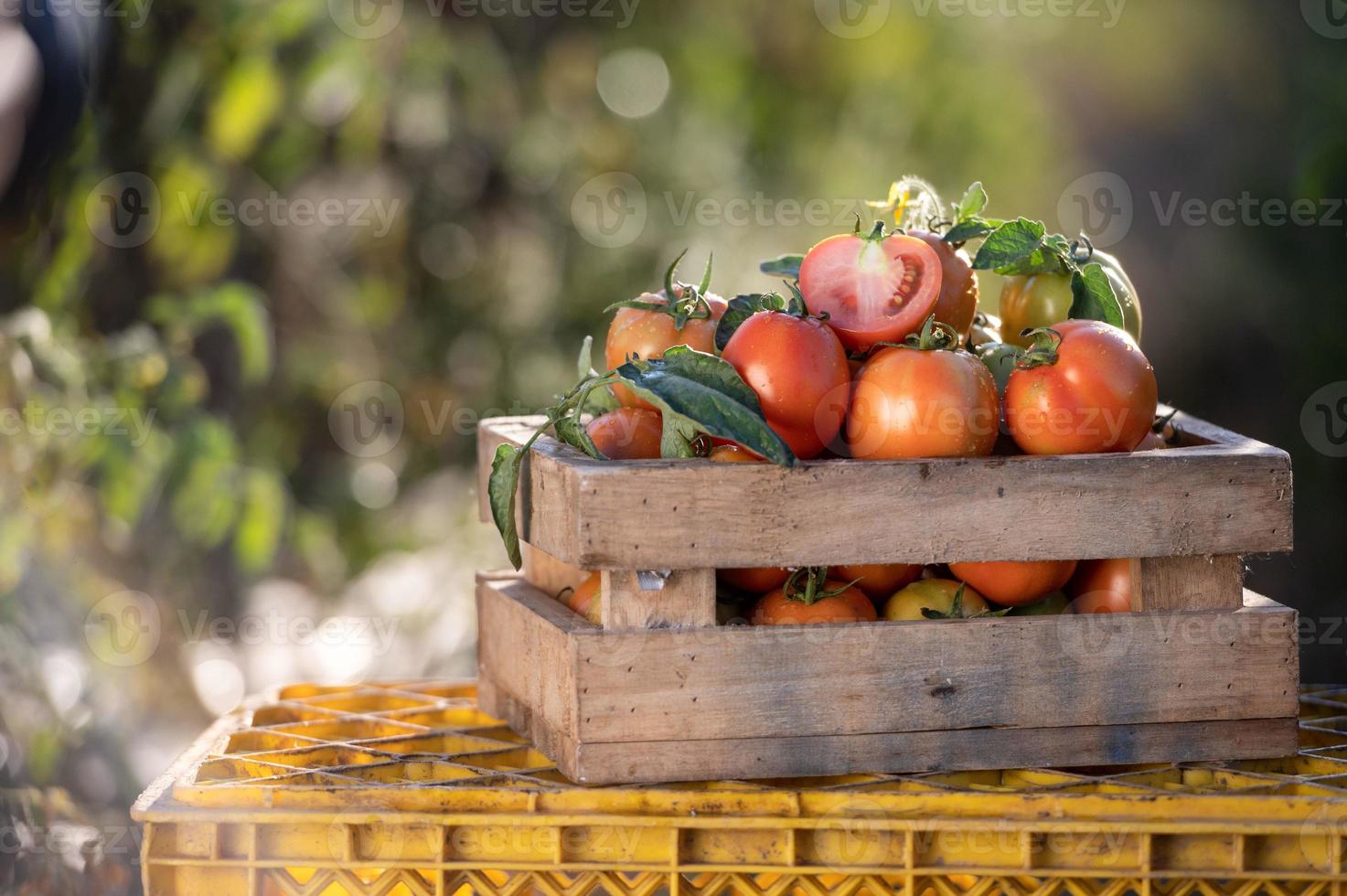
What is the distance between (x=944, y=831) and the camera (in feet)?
4.14

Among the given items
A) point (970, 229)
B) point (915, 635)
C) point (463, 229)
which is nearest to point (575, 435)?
point (915, 635)

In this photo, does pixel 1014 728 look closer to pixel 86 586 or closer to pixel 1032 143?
pixel 86 586

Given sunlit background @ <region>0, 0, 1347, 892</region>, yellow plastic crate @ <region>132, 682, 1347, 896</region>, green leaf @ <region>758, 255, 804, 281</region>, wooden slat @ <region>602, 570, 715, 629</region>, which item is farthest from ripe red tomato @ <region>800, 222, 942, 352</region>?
sunlit background @ <region>0, 0, 1347, 892</region>

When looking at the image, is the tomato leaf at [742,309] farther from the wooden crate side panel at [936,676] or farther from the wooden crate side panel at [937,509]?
the wooden crate side panel at [936,676]

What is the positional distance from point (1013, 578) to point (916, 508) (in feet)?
0.44

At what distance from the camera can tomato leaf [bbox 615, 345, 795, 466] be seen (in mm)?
1269

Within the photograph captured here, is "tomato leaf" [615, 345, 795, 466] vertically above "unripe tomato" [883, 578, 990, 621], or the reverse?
"tomato leaf" [615, 345, 795, 466]

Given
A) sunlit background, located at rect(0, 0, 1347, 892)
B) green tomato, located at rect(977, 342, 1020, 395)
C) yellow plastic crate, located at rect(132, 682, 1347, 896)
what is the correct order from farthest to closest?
sunlit background, located at rect(0, 0, 1347, 892) → green tomato, located at rect(977, 342, 1020, 395) → yellow plastic crate, located at rect(132, 682, 1347, 896)

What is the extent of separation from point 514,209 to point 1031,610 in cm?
228

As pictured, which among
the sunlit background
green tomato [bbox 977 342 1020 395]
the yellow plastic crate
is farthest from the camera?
the sunlit background

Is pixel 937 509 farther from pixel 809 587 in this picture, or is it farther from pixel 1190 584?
pixel 1190 584

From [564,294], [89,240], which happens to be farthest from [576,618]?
[564,294]

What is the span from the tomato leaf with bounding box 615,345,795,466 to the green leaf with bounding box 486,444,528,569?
0.49 feet

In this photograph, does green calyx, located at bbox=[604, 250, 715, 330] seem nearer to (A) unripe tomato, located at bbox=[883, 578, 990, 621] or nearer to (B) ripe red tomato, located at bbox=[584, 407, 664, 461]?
(B) ripe red tomato, located at bbox=[584, 407, 664, 461]
